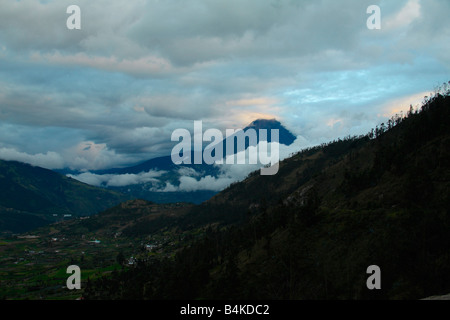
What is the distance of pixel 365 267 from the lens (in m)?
69.9

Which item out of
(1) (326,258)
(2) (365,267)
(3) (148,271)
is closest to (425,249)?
(2) (365,267)

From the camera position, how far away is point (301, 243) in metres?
92.4

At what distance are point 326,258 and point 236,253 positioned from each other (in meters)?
59.3

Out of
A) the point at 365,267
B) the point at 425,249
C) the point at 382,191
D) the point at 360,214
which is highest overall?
the point at 382,191

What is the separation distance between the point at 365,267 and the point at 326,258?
38.6 feet

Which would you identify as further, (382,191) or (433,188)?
(382,191)

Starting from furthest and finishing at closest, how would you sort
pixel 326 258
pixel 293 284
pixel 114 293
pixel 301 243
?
pixel 114 293 → pixel 301 243 → pixel 326 258 → pixel 293 284
